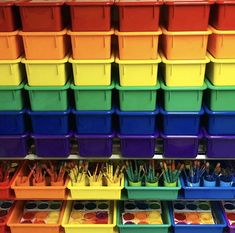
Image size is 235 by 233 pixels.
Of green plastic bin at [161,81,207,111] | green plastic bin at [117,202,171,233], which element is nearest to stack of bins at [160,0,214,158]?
green plastic bin at [161,81,207,111]

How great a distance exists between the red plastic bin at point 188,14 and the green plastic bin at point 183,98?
0.27 metres

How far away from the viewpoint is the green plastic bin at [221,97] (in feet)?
5.36

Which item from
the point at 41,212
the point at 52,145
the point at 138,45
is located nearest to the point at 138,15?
the point at 138,45

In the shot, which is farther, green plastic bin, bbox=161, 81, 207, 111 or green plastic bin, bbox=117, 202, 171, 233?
green plastic bin, bbox=117, 202, 171, 233

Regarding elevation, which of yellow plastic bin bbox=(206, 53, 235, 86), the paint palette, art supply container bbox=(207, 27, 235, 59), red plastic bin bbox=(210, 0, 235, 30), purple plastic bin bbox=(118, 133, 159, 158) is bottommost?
the paint palette

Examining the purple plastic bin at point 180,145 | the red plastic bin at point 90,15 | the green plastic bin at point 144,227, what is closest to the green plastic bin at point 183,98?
the purple plastic bin at point 180,145

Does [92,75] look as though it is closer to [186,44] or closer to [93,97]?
[93,97]

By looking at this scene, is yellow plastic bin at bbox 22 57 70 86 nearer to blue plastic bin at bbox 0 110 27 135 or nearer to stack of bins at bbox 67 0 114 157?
stack of bins at bbox 67 0 114 157

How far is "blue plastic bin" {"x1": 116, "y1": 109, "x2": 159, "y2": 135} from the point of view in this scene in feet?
5.58

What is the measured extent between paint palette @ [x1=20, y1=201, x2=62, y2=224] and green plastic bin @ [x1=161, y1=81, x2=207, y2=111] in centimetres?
86

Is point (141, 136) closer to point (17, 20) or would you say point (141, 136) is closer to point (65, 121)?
point (65, 121)

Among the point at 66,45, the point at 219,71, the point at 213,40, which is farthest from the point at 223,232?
the point at 66,45

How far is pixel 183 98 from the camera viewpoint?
1.68 meters

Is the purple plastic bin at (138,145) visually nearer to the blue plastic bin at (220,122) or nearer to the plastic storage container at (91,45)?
the blue plastic bin at (220,122)
